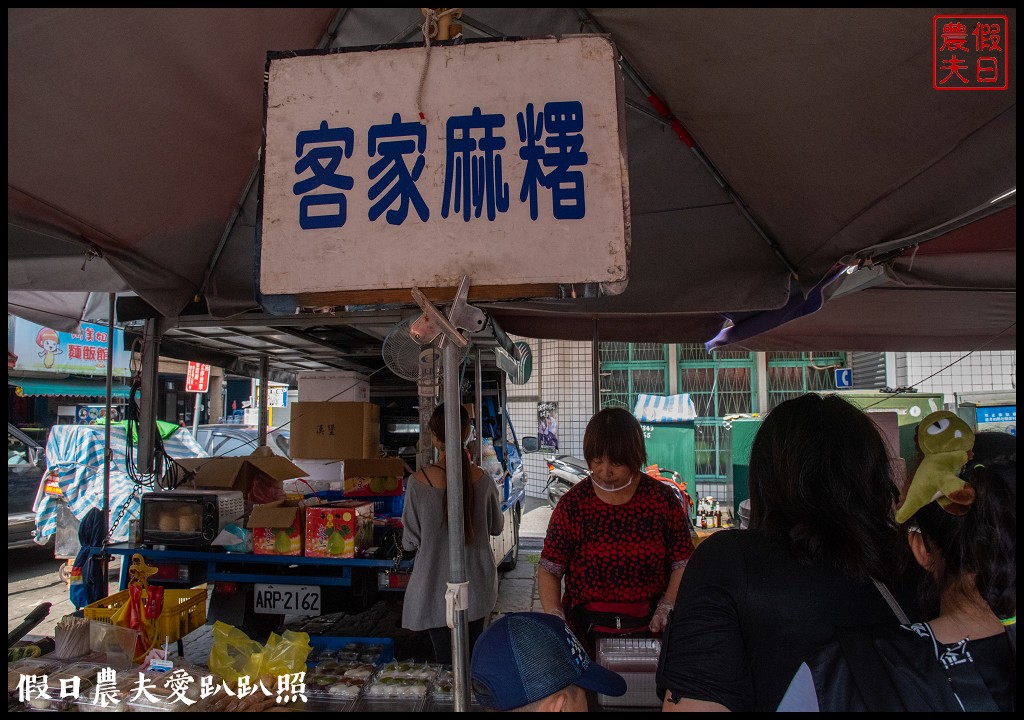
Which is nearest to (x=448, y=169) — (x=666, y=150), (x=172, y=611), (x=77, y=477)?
(x=666, y=150)

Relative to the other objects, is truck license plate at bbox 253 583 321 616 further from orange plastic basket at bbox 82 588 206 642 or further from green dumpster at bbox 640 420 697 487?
green dumpster at bbox 640 420 697 487

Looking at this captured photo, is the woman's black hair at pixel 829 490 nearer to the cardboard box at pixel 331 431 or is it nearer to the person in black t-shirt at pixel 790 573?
the person in black t-shirt at pixel 790 573

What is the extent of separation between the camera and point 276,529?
3812 mm

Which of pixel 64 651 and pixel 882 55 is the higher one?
pixel 882 55

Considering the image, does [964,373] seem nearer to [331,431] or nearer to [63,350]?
[331,431]

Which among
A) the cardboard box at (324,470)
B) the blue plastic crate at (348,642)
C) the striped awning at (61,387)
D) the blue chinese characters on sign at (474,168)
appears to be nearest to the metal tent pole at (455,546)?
the blue chinese characters on sign at (474,168)

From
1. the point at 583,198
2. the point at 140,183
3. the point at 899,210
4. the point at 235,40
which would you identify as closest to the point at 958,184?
the point at 899,210

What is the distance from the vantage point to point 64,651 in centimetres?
246

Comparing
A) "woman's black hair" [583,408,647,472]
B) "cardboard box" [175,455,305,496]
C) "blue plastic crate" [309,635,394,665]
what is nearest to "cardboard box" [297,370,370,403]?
"cardboard box" [175,455,305,496]

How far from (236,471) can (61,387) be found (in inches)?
502

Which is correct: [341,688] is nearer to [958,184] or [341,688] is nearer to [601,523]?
[601,523]

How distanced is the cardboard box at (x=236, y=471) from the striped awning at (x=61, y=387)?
9.98m

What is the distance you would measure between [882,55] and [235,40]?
2.16m

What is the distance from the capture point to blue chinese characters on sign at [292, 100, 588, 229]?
4.33 ft
